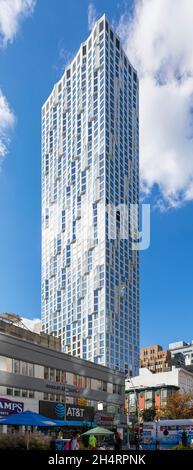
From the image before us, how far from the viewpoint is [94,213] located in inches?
6663

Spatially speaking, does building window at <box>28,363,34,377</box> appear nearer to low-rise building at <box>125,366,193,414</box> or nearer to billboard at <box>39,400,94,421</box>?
billboard at <box>39,400,94,421</box>

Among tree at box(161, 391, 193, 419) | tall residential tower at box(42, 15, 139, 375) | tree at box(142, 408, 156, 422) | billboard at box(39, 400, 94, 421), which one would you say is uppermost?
tall residential tower at box(42, 15, 139, 375)

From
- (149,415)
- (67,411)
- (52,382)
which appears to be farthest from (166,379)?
(52,382)

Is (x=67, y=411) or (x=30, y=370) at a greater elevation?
(x=30, y=370)

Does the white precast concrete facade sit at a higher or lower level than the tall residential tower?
lower

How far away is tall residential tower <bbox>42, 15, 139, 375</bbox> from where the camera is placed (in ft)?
544

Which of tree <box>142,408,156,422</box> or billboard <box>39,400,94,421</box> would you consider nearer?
billboard <box>39,400,94,421</box>

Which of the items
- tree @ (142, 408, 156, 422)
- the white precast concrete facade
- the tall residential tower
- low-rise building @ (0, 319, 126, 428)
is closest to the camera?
low-rise building @ (0, 319, 126, 428)

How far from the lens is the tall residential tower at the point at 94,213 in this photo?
16588 cm

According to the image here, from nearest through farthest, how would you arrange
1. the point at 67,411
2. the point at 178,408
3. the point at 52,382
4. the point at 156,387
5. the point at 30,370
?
the point at 30,370
the point at 52,382
the point at 67,411
the point at 178,408
the point at 156,387

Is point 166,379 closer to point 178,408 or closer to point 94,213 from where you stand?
point 178,408

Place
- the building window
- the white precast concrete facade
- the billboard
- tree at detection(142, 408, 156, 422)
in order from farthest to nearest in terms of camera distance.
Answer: the white precast concrete facade → tree at detection(142, 408, 156, 422) → the billboard → the building window

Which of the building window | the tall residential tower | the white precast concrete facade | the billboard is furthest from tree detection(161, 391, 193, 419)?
the building window

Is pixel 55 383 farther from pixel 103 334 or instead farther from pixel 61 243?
pixel 61 243
